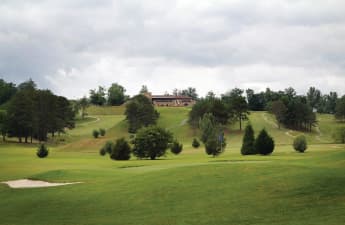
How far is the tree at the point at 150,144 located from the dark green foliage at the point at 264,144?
1317cm

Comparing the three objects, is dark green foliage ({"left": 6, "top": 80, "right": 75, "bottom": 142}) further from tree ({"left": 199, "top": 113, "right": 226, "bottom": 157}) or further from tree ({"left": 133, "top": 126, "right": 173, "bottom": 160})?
tree ({"left": 199, "top": 113, "right": 226, "bottom": 157})

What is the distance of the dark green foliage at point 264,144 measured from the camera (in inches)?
2511

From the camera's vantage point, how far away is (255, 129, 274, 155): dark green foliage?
6378 centimetres

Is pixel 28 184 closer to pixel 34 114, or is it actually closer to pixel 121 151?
pixel 121 151

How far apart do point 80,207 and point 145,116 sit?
371ft

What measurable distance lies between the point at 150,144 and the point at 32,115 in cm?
5937

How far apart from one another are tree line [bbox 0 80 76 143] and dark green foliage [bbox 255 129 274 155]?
228ft

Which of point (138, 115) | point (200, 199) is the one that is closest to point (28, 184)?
point (200, 199)

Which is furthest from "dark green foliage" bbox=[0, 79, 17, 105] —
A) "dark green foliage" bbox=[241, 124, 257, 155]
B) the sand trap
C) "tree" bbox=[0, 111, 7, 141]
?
the sand trap

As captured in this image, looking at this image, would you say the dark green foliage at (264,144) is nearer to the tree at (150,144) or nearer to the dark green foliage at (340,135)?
the tree at (150,144)

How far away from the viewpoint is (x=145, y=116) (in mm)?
137625

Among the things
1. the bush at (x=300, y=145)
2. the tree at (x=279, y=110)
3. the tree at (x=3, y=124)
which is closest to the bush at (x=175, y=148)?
the bush at (x=300, y=145)

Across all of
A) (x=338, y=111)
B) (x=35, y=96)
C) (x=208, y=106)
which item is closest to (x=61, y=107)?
(x=35, y=96)

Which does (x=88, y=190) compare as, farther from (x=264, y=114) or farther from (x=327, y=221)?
(x=264, y=114)
